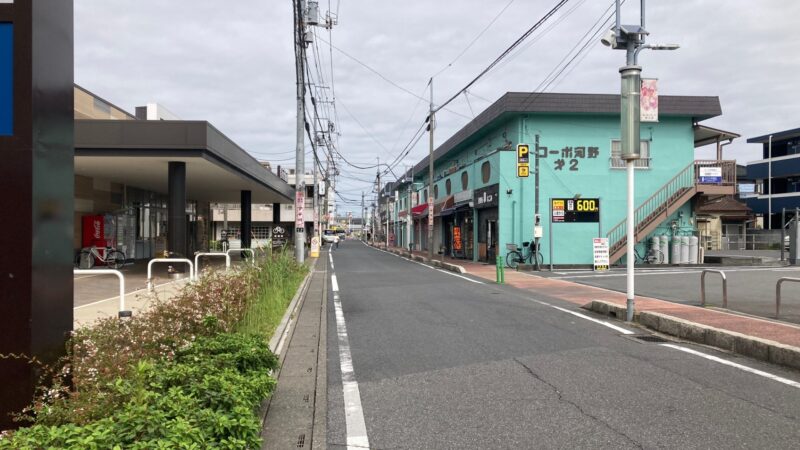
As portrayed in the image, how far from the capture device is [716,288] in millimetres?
15812

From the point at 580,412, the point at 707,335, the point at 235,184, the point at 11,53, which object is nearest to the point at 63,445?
the point at 11,53

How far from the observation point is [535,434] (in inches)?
176

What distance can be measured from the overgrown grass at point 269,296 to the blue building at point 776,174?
5462cm

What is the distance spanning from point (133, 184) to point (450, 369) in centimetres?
2296

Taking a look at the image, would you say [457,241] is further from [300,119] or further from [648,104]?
[648,104]

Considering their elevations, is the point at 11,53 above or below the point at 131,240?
above

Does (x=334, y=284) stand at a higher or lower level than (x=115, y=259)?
lower

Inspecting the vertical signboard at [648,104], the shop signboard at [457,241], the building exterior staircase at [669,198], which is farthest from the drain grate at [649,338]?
the shop signboard at [457,241]

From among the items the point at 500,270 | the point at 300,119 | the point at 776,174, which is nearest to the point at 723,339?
the point at 500,270

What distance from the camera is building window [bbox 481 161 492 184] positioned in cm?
2920

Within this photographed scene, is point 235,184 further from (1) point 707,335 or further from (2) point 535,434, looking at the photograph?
(2) point 535,434

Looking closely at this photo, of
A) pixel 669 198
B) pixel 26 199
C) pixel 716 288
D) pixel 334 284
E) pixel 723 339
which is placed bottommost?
pixel 334 284

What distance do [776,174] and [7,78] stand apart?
220 feet

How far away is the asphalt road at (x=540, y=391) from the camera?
445 cm
